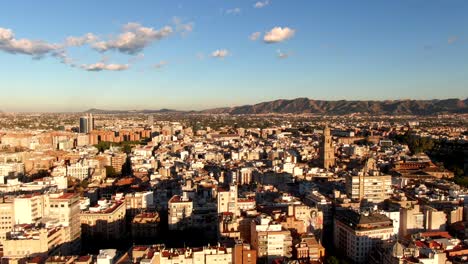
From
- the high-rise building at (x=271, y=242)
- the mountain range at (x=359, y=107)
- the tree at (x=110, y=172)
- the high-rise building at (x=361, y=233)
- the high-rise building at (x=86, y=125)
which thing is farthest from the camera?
the mountain range at (x=359, y=107)

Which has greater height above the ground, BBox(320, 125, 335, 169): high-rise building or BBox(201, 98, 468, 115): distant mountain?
BBox(201, 98, 468, 115): distant mountain

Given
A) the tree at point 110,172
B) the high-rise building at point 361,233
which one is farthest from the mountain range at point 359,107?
the high-rise building at point 361,233

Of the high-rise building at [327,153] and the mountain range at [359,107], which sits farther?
the mountain range at [359,107]

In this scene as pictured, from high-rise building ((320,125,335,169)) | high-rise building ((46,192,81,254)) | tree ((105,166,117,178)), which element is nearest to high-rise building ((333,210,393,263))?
high-rise building ((46,192,81,254))

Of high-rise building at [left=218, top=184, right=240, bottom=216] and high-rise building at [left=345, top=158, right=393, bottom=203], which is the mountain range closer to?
high-rise building at [left=345, top=158, right=393, bottom=203]

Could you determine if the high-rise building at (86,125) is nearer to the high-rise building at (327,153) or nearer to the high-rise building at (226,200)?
the high-rise building at (327,153)

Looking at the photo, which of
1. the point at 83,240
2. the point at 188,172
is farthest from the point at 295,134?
the point at 83,240

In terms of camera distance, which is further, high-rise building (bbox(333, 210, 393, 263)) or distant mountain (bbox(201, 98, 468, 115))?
distant mountain (bbox(201, 98, 468, 115))

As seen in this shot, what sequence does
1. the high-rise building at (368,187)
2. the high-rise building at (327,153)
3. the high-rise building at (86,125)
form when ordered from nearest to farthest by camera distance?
1. the high-rise building at (368,187)
2. the high-rise building at (327,153)
3. the high-rise building at (86,125)

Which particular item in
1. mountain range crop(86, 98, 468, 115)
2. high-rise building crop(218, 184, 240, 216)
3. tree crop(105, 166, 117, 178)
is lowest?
tree crop(105, 166, 117, 178)
